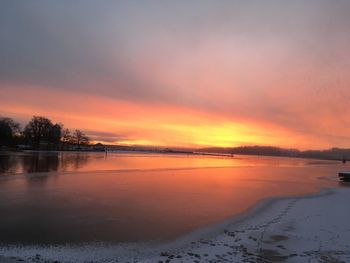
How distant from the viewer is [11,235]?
9977 millimetres

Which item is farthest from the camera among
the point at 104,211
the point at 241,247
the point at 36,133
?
the point at 36,133

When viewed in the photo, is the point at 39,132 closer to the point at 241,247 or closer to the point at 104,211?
the point at 104,211

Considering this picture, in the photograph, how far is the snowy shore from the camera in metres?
8.46

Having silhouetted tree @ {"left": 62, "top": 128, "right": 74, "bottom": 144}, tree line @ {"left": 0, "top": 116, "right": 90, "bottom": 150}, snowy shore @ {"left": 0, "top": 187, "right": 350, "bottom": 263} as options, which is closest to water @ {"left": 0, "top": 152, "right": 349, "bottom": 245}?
snowy shore @ {"left": 0, "top": 187, "right": 350, "bottom": 263}

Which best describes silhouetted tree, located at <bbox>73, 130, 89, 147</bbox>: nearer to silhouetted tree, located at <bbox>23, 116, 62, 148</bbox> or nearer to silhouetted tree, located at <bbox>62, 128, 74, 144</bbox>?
silhouetted tree, located at <bbox>62, 128, 74, 144</bbox>

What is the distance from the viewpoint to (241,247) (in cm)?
952

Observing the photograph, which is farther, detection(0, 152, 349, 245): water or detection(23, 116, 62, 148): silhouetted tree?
detection(23, 116, 62, 148): silhouetted tree

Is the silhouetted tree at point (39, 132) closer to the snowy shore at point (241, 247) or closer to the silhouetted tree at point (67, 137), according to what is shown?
the silhouetted tree at point (67, 137)

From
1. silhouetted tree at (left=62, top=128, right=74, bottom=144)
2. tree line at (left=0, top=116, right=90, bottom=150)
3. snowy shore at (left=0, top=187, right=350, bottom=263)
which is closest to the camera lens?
snowy shore at (left=0, top=187, right=350, bottom=263)

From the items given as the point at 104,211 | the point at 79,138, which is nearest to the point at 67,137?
the point at 79,138

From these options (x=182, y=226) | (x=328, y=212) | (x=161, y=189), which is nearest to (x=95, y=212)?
(x=182, y=226)

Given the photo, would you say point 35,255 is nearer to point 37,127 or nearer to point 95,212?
point 95,212

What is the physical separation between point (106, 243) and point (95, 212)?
4.30 meters

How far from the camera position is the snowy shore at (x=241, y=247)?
333 inches
